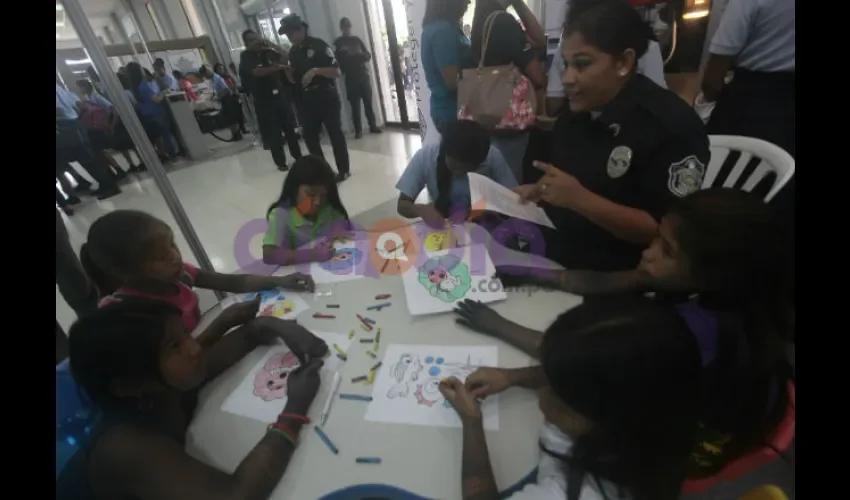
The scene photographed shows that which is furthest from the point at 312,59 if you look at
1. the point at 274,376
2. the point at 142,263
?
the point at 274,376

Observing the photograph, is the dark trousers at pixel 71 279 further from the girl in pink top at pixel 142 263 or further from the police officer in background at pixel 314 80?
the police officer in background at pixel 314 80

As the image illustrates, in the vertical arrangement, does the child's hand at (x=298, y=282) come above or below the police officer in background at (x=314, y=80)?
below

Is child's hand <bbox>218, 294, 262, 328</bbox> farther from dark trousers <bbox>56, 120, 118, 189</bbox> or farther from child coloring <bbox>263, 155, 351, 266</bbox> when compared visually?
dark trousers <bbox>56, 120, 118, 189</bbox>

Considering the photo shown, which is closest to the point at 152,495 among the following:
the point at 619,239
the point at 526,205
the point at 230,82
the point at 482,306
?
the point at 482,306

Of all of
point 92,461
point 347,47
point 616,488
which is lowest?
point 616,488

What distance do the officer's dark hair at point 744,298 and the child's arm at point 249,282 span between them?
98 cm

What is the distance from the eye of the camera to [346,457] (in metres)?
0.65

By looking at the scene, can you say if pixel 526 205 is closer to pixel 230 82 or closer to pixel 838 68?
pixel 838 68

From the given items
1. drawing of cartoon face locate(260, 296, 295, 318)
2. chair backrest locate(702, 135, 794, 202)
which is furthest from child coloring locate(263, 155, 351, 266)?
chair backrest locate(702, 135, 794, 202)

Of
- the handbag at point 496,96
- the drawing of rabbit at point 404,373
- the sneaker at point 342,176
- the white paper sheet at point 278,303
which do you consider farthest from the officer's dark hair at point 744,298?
the sneaker at point 342,176

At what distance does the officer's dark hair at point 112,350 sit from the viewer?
24.8 inches

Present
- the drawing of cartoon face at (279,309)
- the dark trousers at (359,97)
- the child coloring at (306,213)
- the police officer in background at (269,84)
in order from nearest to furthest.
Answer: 1. the drawing of cartoon face at (279,309)
2. the child coloring at (306,213)
3. the police officer in background at (269,84)
4. the dark trousers at (359,97)

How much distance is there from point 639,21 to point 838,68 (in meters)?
0.58

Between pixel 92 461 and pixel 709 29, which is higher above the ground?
pixel 709 29
